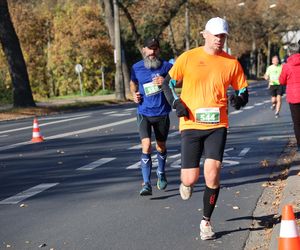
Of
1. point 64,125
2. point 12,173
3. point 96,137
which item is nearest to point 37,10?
point 64,125

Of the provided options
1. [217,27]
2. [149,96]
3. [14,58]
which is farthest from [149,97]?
[14,58]

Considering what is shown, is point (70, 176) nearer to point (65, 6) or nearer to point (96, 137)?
point (96, 137)

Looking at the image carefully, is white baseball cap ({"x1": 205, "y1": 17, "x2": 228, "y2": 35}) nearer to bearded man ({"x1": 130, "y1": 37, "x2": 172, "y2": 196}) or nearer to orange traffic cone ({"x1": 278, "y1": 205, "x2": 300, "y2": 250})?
orange traffic cone ({"x1": 278, "y1": 205, "x2": 300, "y2": 250})

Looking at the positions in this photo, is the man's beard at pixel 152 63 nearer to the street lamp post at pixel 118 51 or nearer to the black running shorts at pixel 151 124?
the black running shorts at pixel 151 124

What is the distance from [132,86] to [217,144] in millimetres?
2536

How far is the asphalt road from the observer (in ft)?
20.0

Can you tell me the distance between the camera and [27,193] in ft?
28.1

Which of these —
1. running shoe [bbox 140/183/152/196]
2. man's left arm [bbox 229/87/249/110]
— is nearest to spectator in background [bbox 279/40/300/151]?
running shoe [bbox 140/183/152/196]

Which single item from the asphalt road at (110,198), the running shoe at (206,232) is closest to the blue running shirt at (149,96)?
the asphalt road at (110,198)

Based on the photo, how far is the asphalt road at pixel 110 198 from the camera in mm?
6105

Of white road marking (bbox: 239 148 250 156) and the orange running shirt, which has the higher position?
the orange running shirt

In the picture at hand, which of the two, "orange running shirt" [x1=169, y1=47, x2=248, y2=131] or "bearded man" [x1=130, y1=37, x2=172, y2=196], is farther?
"bearded man" [x1=130, y1=37, x2=172, y2=196]

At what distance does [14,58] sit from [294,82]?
21.0 m

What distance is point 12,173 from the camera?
10375mm
